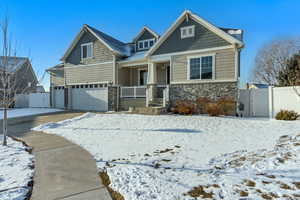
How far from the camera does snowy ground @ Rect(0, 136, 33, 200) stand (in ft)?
10.2

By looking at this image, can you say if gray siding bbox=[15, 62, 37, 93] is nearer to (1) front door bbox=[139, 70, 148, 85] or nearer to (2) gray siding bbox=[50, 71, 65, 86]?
(2) gray siding bbox=[50, 71, 65, 86]

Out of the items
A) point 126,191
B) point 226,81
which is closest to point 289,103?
point 226,81

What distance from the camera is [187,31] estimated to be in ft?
39.9

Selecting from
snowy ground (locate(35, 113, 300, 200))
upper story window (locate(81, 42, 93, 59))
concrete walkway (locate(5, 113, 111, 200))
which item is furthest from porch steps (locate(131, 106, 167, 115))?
upper story window (locate(81, 42, 93, 59))

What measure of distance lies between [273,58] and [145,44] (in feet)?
57.4

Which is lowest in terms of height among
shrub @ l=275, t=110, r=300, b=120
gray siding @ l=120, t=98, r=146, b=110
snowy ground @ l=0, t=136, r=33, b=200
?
snowy ground @ l=0, t=136, r=33, b=200

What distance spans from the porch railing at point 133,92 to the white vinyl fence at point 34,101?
9.92 m

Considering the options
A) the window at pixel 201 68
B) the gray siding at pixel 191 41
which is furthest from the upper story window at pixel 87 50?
the window at pixel 201 68

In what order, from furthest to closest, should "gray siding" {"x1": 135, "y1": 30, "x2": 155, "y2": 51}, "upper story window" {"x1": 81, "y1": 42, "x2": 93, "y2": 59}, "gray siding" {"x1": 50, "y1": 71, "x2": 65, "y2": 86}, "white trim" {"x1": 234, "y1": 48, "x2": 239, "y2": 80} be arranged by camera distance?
"gray siding" {"x1": 50, "y1": 71, "x2": 65, "y2": 86}, "gray siding" {"x1": 135, "y1": 30, "x2": 155, "y2": 51}, "upper story window" {"x1": 81, "y1": 42, "x2": 93, "y2": 59}, "white trim" {"x1": 234, "y1": 48, "x2": 239, "y2": 80}

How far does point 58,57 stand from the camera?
1778 cm

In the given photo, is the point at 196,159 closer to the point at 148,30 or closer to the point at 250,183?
the point at 250,183

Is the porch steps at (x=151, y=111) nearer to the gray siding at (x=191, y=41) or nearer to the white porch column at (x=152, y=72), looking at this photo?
the white porch column at (x=152, y=72)

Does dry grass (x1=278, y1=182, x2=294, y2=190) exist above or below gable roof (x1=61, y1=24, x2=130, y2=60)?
below

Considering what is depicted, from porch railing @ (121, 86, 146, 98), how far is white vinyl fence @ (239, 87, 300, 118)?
7173 mm
